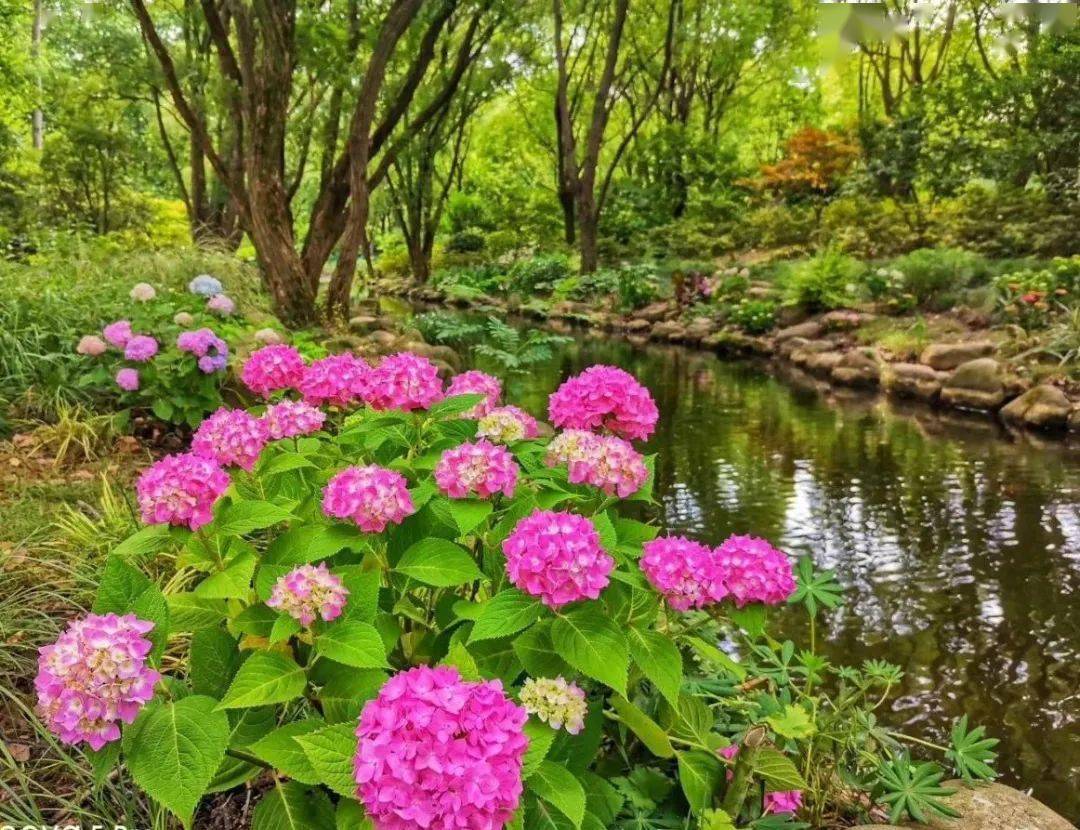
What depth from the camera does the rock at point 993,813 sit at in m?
2.09

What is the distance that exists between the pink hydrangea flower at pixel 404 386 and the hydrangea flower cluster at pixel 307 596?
0.84 m

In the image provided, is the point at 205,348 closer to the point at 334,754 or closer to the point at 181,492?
the point at 181,492

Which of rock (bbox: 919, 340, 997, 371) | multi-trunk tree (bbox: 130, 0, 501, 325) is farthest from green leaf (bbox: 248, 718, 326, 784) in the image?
rock (bbox: 919, 340, 997, 371)

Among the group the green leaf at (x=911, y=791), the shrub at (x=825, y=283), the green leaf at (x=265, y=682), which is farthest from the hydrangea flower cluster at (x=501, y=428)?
the shrub at (x=825, y=283)

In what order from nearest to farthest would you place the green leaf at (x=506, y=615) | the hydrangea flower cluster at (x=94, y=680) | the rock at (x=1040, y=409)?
the hydrangea flower cluster at (x=94, y=680) < the green leaf at (x=506, y=615) < the rock at (x=1040, y=409)

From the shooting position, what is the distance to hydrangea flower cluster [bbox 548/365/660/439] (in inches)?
86.7

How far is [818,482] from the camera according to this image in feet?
21.3

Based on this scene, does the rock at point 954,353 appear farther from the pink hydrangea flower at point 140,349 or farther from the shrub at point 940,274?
the pink hydrangea flower at point 140,349

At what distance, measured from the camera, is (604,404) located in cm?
220

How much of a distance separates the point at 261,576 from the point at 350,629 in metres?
0.29

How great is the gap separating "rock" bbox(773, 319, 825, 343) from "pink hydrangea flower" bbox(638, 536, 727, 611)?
11.6 meters

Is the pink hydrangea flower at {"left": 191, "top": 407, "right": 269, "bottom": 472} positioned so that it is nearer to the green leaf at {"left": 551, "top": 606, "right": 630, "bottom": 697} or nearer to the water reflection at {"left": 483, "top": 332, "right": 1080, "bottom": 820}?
the green leaf at {"left": 551, "top": 606, "right": 630, "bottom": 697}

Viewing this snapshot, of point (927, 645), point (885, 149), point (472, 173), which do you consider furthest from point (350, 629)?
point (472, 173)

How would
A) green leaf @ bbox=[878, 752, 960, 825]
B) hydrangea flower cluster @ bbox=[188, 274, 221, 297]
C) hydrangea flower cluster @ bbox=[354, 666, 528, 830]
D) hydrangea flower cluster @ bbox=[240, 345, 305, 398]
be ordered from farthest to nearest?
hydrangea flower cluster @ bbox=[188, 274, 221, 297] → hydrangea flower cluster @ bbox=[240, 345, 305, 398] → green leaf @ bbox=[878, 752, 960, 825] → hydrangea flower cluster @ bbox=[354, 666, 528, 830]
